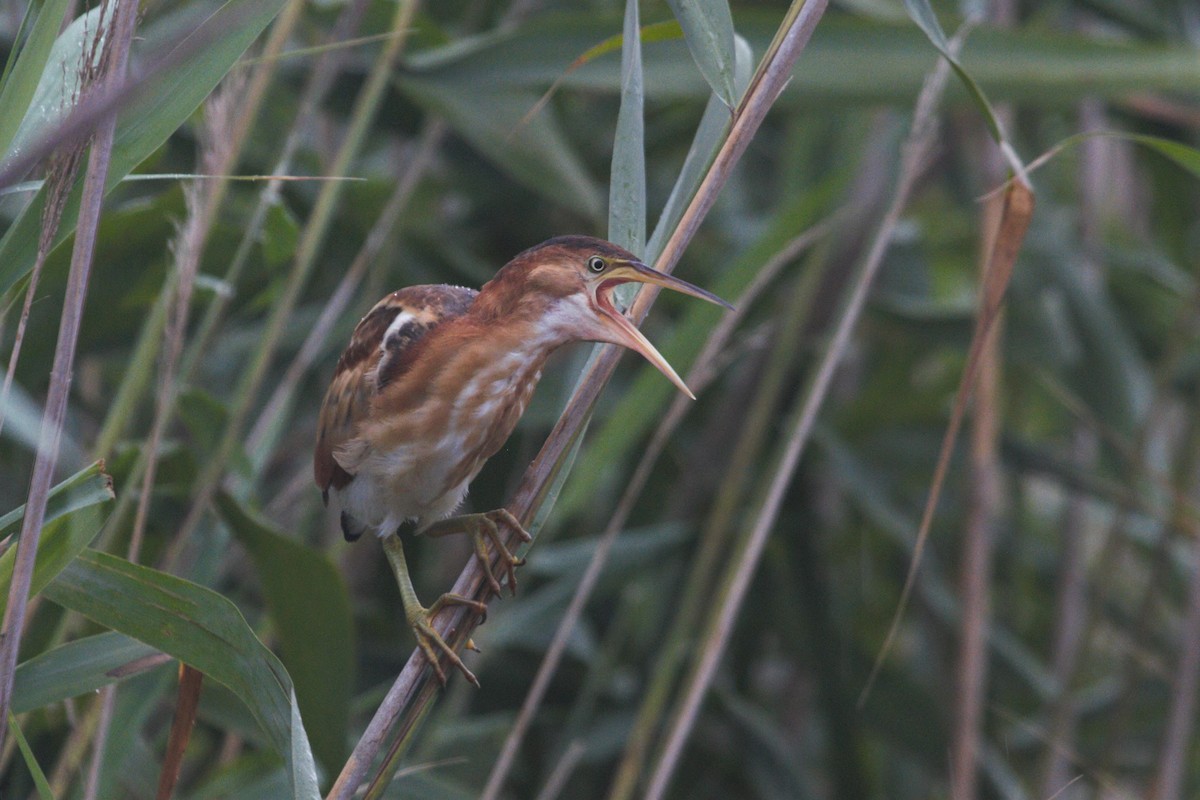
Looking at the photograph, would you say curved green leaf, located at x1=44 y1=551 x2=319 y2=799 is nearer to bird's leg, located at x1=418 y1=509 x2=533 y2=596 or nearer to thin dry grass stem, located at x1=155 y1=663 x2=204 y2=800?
thin dry grass stem, located at x1=155 y1=663 x2=204 y2=800

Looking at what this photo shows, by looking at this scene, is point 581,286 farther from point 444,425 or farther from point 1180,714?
point 1180,714

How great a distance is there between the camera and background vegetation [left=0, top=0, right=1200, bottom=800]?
146 cm

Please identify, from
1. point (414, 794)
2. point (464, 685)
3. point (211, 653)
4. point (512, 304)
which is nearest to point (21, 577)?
point (211, 653)

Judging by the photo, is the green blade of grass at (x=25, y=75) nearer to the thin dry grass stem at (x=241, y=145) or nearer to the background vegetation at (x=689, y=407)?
the background vegetation at (x=689, y=407)

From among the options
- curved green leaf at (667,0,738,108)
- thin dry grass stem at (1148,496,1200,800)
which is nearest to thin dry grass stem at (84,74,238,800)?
curved green leaf at (667,0,738,108)

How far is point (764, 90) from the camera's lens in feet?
3.51

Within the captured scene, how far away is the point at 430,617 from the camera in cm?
118

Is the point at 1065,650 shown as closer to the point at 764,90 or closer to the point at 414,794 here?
the point at 414,794

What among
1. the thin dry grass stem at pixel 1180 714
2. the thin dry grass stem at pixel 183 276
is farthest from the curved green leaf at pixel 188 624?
the thin dry grass stem at pixel 1180 714

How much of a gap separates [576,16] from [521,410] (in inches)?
31.1

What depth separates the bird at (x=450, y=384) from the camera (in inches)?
44.4

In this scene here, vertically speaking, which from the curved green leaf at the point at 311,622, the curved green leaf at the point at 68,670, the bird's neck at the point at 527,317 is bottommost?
the curved green leaf at the point at 311,622

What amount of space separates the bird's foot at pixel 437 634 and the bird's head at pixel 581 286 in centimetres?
25


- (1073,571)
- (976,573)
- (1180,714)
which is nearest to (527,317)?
(976,573)
